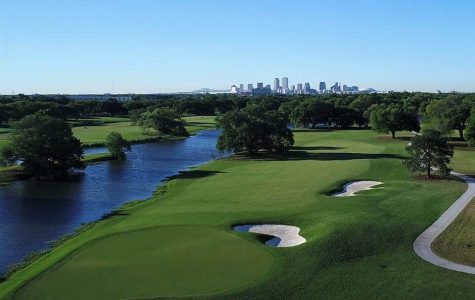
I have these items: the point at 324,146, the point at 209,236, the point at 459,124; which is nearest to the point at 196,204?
the point at 209,236

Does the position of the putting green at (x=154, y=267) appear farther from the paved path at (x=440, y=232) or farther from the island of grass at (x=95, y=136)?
the island of grass at (x=95, y=136)

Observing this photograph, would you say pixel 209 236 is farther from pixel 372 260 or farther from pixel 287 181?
pixel 287 181

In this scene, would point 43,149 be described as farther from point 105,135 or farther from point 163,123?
point 163,123

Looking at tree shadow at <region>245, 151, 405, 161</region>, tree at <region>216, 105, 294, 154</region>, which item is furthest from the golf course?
tree at <region>216, 105, 294, 154</region>

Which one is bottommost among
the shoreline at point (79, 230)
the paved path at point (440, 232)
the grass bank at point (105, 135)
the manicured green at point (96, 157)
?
the shoreline at point (79, 230)

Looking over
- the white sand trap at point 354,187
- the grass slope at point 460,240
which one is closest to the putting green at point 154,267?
the grass slope at point 460,240

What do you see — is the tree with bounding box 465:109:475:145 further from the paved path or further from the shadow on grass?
the shadow on grass
